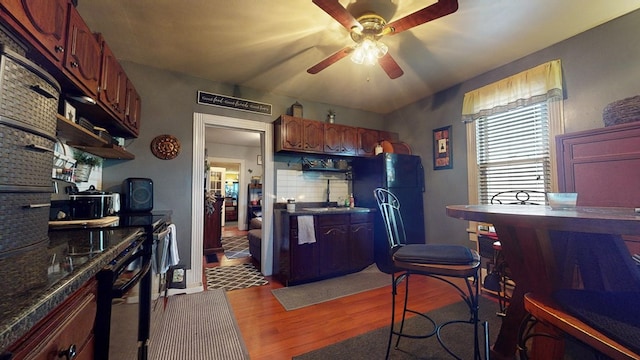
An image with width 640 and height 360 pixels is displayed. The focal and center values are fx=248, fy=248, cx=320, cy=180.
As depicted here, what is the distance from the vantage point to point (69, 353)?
590mm

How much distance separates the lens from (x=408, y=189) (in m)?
3.65

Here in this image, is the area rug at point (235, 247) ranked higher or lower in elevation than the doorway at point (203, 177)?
lower

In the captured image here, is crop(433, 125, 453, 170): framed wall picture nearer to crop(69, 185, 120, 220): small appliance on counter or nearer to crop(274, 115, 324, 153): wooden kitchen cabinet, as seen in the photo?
crop(274, 115, 324, 153): wooden kitchen cabinet

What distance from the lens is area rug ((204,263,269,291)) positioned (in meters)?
3.01

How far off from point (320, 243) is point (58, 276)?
2714 mm

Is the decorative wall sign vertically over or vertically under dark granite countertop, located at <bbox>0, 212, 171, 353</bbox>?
over

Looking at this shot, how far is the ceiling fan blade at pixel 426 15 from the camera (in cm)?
141

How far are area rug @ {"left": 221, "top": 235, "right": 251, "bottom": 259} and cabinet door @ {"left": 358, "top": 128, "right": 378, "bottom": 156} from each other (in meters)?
2.76

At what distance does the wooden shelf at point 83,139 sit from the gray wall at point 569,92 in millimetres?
3794

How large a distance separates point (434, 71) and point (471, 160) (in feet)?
3.97

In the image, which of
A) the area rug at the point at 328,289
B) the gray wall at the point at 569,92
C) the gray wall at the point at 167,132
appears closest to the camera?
the gray wall at the point at 569,92

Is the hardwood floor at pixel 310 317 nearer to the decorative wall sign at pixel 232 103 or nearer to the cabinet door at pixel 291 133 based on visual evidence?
the cabinet door at pixel 291 133

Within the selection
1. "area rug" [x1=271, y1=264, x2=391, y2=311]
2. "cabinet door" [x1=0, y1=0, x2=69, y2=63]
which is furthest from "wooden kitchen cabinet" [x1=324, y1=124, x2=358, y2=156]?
"cabinet door" [x1=0, y1=0, x2=69, y2=63]

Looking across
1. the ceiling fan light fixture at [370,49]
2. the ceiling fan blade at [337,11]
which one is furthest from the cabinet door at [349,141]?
the ceiling fan blade at [337,11]
